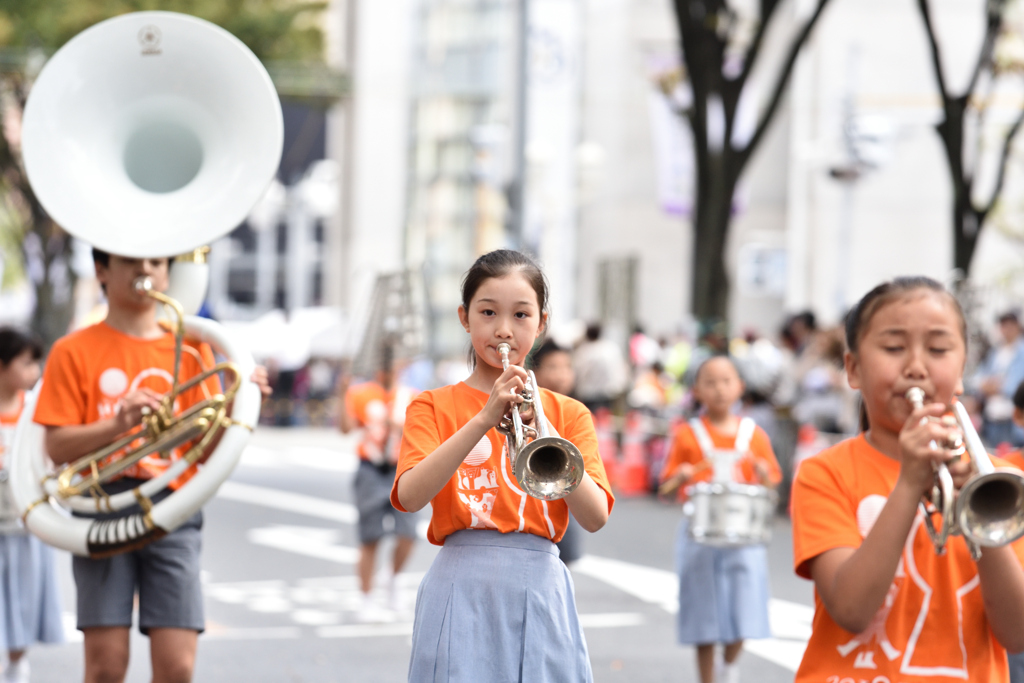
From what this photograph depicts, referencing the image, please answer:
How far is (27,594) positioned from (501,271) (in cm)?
382

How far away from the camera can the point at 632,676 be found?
6.86m

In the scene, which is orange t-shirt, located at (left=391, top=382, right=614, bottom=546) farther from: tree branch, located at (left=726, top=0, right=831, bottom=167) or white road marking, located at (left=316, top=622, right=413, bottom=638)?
tree branch, located at (left=726, top=0, right=831, bottom=167)

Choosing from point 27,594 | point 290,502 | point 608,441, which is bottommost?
point 290,502

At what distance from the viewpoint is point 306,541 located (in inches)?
462

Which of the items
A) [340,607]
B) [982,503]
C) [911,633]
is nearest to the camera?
[982,503]

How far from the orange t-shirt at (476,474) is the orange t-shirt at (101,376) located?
1.44 m

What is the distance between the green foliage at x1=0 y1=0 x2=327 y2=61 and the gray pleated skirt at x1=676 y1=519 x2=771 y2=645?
15611mm

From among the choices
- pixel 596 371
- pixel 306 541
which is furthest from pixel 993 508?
pixel 596 371

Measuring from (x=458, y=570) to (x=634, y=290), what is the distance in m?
16.0

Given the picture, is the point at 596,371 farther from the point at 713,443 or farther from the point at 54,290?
the point at 54,290

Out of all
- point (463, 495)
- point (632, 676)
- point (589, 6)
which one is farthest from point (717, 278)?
point (589, 6)

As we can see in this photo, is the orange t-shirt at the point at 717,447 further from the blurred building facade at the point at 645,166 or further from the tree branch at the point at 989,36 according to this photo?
the tree branch at the point at 989,36

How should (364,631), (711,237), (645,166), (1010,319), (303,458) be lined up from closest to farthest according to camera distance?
(364,631), (1010,319), (711,237), (303,458), (645,166)

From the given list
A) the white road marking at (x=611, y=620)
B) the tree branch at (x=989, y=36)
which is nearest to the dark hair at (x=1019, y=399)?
the white road marking at (x=611, y=620)
